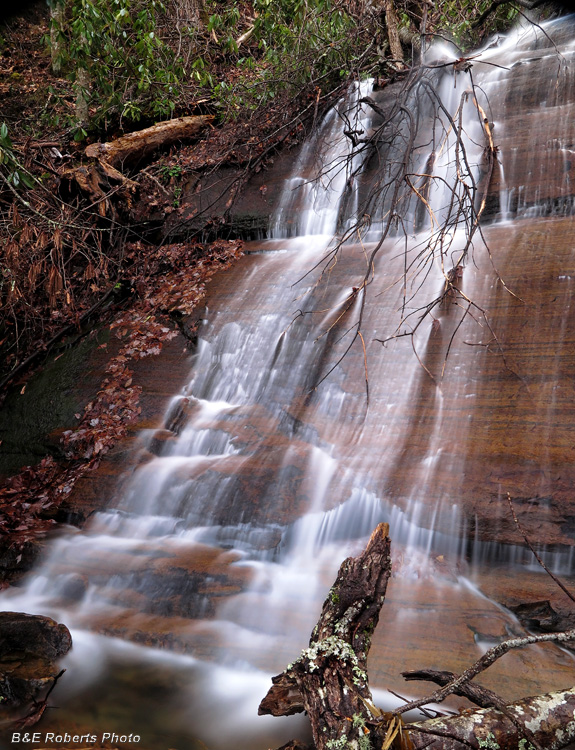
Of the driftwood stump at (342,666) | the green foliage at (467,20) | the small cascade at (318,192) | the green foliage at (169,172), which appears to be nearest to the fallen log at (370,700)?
the driftwood stump at (342,666)

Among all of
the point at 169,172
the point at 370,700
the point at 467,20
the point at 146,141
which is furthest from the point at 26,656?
the point at 467,20

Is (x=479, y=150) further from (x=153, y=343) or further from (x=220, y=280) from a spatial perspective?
(x=153, y=343)

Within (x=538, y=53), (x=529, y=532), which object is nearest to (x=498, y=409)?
(x=529, y=532)

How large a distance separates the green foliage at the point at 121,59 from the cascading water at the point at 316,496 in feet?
13.6

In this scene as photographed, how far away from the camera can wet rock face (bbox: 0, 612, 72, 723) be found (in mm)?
3111

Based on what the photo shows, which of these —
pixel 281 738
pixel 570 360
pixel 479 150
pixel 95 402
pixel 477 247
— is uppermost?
pixel 479 150

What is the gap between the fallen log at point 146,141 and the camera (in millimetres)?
8695

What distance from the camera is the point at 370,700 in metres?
2.00

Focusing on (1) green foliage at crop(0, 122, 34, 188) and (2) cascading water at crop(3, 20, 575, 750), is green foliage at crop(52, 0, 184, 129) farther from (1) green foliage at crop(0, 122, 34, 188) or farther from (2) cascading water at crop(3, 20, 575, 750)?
(2) cascading water at crop(3, 20, 575, 750)

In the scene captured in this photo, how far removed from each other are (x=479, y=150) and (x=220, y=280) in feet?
13.6

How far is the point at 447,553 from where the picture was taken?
387 centimetres

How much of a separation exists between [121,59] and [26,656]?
8.72 meters

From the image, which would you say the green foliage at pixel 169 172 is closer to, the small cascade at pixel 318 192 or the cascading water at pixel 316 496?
the small cascade at pixel 318 192

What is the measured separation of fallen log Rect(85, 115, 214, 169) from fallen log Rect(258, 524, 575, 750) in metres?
8.31
